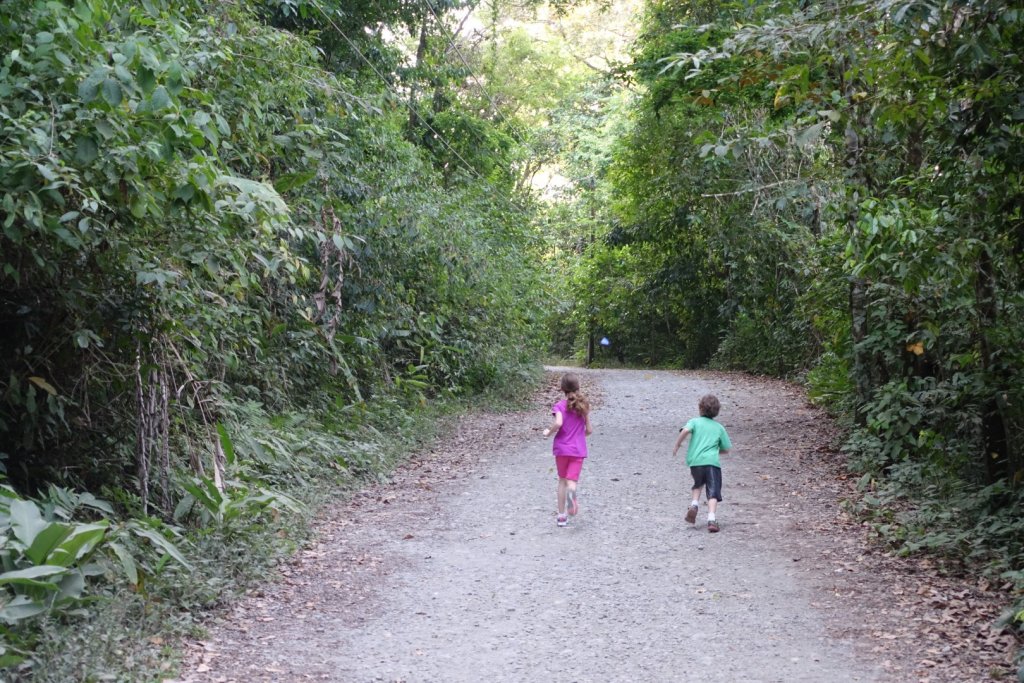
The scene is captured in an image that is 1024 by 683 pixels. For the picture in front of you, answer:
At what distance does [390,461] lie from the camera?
38.8ft

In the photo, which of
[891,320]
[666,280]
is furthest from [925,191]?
[666,280]

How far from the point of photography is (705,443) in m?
8.81

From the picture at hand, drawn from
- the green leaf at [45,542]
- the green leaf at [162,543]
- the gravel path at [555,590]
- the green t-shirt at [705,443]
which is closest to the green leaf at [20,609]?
the green leaf at [45,542]

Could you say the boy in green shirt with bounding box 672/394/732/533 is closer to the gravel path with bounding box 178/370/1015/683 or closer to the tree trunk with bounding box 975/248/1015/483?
the gravel path with bounding box 178/370/1015/683

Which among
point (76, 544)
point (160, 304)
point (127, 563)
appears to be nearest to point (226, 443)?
point (160, 304)

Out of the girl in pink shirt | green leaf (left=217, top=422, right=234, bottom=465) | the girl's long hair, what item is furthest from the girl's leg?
green leaf (left=217, top=422, right=234, bottom=465)

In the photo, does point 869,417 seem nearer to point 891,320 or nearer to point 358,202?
point 891,320

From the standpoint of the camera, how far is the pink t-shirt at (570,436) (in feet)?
29.2

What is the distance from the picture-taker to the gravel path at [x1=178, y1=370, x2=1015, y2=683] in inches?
222

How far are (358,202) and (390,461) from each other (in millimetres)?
3766

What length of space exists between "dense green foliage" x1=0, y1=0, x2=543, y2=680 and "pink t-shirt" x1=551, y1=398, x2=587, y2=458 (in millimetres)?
2487

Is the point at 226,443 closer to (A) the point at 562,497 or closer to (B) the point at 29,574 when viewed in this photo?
(B) the point at 29,574

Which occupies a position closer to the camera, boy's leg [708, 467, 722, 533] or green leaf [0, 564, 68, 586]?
green leaf [0, 564, 68, 586]

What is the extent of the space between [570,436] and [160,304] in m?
3.83
